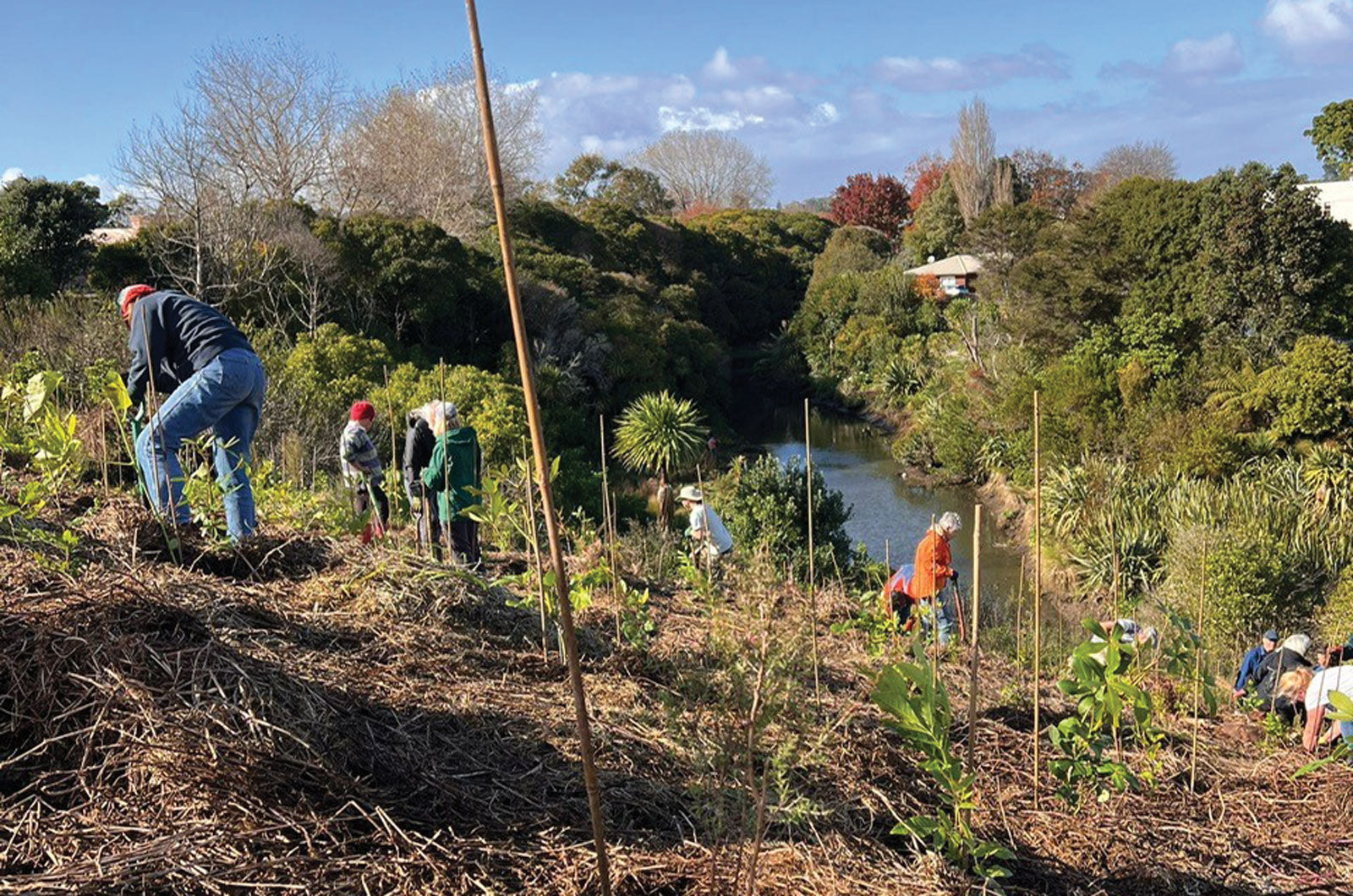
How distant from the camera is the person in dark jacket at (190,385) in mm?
3861

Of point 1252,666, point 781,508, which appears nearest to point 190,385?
point 1252,666

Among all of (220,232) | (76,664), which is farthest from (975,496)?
(76,664)

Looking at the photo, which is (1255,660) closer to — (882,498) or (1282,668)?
(1282,668)

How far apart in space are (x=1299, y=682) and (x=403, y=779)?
16.2 feet

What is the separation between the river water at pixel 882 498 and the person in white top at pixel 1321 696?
185 inches

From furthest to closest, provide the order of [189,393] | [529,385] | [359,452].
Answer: [359,452] < [189,393] < [529,385]

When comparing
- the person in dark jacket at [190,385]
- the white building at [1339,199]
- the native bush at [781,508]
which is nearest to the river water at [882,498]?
the native bush at [781,508]

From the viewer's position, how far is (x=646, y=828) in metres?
2.22

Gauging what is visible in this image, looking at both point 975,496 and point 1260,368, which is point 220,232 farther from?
point 1260,368

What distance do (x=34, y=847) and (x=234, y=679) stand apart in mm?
496

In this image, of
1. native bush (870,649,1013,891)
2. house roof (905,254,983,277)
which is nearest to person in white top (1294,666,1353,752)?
native bush (870,649,1013,891)

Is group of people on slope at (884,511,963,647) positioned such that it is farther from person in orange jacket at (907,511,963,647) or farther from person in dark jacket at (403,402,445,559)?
person in dark jacket at (403,402,445,559)

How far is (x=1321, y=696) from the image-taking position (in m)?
4.59

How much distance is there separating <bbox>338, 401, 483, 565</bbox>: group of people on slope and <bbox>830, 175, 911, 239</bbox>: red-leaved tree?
147 feet
